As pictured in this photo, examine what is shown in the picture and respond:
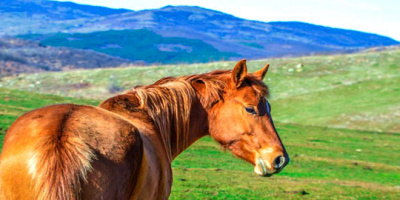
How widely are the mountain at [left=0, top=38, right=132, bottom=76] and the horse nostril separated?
195ft

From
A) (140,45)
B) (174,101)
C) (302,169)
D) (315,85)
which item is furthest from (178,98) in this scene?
(140,45)

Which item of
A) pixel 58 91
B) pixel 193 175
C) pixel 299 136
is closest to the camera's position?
pixel 193 175

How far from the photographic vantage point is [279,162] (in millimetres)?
5121

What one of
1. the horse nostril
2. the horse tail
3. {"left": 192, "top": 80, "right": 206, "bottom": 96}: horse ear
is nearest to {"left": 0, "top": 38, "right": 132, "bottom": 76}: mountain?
{"left": 192, "top": 80, "right": 206, "bottom": 96}: horse ear

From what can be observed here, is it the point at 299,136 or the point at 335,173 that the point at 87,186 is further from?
the point at 299,136

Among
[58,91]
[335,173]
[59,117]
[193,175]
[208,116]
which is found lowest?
[58,91]

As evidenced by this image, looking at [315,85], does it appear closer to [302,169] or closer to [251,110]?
[302,169]

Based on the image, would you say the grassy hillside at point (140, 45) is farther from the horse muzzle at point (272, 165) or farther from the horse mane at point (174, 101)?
the horse muzzle at point (272, 165)

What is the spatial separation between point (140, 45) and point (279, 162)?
135 meters

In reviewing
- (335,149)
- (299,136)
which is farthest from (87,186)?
(299,136)

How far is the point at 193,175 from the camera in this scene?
14.3 m

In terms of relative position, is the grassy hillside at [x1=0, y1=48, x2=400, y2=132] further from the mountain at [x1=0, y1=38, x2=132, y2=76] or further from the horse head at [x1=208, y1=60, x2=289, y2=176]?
the horse head at [x1=208, y1=60, x2=289, y2=176]

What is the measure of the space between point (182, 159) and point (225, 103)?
40.5ft

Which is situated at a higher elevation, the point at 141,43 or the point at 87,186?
the point at 87,186
